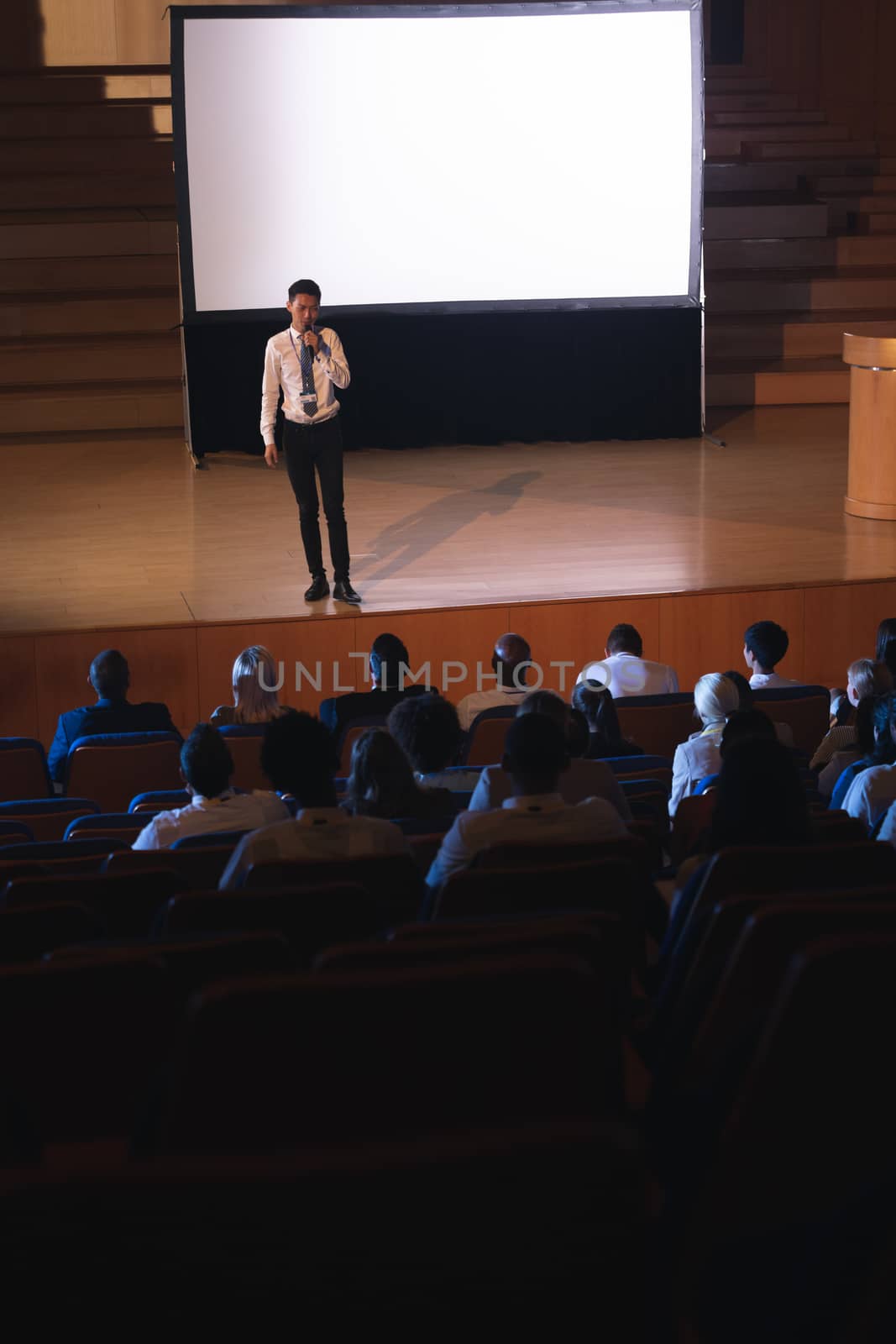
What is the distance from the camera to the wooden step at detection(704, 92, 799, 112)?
12.3 metres

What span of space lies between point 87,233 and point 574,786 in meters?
8.39

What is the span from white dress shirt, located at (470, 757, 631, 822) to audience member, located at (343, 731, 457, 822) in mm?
190

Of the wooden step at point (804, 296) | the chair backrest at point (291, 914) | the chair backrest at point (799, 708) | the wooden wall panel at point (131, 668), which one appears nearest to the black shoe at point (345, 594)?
the wooden wall panel at point (131, 668)

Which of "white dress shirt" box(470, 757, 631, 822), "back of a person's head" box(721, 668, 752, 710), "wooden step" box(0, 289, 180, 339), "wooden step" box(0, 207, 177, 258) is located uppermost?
"wooden step" box(0, 207, 177, 258)

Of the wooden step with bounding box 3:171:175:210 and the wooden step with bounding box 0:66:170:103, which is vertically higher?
the wooden step with bounding box 0:66:170:103

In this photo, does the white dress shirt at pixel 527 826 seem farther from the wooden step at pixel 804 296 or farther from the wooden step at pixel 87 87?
the wooden step at pixel 87 87

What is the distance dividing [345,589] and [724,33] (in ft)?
28.8

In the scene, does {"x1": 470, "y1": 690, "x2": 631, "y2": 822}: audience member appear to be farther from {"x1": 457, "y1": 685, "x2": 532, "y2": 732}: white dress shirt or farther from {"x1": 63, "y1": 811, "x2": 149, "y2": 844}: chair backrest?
{"x1": 457, "y1": 685, "x2": 532, "y2": 732}: white dress shirt

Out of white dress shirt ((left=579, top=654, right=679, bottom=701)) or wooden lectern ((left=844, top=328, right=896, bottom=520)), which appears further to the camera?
wooden lectern ((left=844, top=328, right=896, bottom=520))

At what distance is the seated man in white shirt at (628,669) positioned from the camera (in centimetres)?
→ 519

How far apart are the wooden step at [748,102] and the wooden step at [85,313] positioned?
5079mm

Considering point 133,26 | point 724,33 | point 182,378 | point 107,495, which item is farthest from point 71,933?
point 724,33

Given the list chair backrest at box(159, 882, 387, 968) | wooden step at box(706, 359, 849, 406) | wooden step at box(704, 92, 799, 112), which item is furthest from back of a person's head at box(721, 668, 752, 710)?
wooden step at box(704, 92, 799, 112)

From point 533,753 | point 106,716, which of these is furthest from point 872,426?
point 533,753
